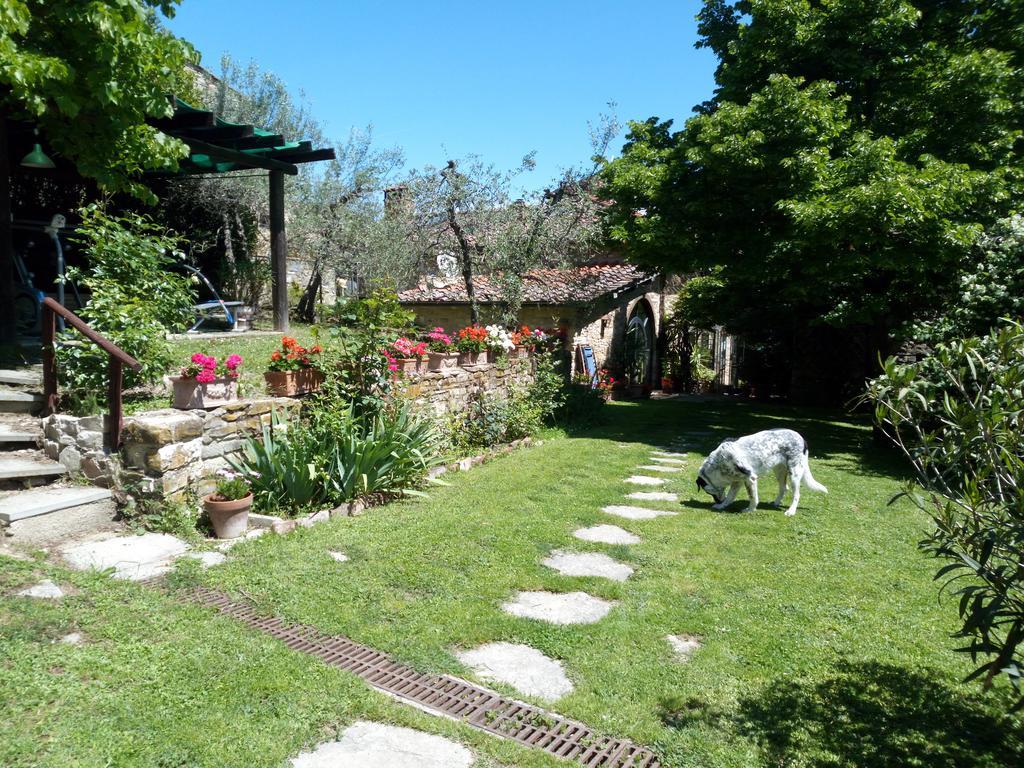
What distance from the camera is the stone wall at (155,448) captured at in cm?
484

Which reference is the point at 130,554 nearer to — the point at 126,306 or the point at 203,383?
the point at 203,383

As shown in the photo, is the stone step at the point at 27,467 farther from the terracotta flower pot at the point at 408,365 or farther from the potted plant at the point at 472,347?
the potted plant at the point at 472,347

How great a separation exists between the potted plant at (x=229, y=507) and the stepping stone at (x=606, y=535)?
252 cm

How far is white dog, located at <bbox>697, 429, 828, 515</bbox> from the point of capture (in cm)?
605

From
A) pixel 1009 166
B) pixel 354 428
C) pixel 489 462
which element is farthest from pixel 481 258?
pixel 1009 166

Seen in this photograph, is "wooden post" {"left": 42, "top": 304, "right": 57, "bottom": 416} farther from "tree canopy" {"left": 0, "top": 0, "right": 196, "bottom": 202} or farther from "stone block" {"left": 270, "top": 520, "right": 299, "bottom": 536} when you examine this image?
"stone block" {"left": 270, "top": 520, "right": 299, "bottom": 536}

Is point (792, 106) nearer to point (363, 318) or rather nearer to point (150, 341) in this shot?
point (363, 318)

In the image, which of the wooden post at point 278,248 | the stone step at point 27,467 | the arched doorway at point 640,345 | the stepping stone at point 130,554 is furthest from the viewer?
the arched doorway at point 640,345

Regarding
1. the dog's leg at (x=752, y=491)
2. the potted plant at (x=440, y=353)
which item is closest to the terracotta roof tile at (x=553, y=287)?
the potted plant at (x=440, y=353)

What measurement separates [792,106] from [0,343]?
10.1 meters

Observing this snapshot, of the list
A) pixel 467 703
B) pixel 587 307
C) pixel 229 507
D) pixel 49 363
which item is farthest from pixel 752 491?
pixel 587 307

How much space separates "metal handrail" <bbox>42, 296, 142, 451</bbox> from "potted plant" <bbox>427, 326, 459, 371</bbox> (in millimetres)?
3586

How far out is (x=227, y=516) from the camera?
15.7 feet

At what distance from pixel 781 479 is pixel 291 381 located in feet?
15.5
